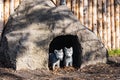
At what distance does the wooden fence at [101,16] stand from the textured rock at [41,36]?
1.43m

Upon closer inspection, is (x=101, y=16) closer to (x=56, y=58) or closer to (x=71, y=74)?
(x=56, y=58)

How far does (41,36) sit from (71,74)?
1284 mm

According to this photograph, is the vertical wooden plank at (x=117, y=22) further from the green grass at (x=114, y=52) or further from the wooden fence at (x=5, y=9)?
the wooden fence at (x=5, y=9)

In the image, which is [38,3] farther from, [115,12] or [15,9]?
[115,12]

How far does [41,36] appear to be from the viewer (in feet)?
33.2

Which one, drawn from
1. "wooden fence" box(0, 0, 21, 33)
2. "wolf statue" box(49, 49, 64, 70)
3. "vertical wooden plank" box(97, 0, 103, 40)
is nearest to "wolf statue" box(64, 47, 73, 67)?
"wolf statue" box(49, 49, 64, 70)

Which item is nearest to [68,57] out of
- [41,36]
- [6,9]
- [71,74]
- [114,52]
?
[71,74]

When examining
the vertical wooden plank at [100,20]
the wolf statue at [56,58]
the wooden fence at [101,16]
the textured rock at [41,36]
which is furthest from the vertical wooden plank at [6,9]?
the vertical wooden plank at [100,20]

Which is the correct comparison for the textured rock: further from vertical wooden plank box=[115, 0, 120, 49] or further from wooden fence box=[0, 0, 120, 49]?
vertical wooden plank box=[115, 0, 120, 49]

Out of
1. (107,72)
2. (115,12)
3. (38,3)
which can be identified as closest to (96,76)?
(107,72)

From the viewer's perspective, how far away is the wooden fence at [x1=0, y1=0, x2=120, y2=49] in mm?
12516

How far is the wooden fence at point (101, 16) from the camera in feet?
41.1

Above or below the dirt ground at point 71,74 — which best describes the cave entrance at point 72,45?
above

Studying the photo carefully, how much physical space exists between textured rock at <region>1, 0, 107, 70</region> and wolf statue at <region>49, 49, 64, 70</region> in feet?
0.97
